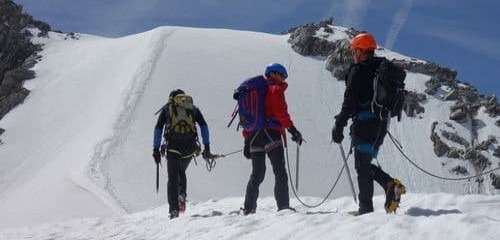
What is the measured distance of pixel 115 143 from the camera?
19.2 metres

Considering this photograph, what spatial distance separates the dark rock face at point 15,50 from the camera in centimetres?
3052

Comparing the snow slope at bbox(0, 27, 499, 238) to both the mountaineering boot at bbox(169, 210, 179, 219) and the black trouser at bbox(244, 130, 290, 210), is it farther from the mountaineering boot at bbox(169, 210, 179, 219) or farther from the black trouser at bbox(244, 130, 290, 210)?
the black trouser at bbox(244, 130, 290, 210)

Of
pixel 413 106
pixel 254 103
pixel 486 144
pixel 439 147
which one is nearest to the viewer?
pixel 254 103

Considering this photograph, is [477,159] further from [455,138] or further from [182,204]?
[182,204]

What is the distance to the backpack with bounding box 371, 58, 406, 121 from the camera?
6.28 m

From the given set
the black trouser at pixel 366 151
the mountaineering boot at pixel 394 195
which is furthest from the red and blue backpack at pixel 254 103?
the mountaineering boot at pixel 394 195

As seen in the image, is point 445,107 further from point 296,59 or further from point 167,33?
point 167,33

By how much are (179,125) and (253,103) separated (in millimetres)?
1554

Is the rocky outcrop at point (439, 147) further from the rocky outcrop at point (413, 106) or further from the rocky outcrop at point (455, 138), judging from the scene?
the rocky outcrop at point (413, 106)

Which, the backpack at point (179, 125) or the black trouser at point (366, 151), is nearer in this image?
the black trouser at point (366, 151)

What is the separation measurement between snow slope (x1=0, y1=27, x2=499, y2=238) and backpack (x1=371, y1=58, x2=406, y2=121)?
1.53m

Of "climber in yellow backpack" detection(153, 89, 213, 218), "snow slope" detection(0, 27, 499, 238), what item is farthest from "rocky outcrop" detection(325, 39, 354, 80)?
"climber in yellow backpack" detection(153, 89, 213, 218)

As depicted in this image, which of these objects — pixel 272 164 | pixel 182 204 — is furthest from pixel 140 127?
pixel 272 164

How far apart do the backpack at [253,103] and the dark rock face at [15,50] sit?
21.8 metres
